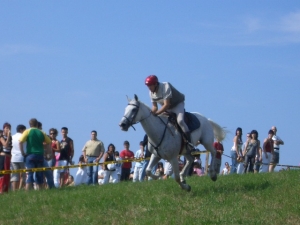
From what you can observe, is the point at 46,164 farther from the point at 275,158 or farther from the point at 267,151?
the point at 275,158

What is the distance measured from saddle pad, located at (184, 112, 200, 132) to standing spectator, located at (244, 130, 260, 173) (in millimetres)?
6914

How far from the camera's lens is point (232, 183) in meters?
18.3

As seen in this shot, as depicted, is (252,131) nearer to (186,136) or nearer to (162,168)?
(162,168)

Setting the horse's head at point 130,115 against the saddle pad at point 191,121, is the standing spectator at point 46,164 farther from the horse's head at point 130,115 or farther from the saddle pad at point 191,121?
the horse's head at point 130,115

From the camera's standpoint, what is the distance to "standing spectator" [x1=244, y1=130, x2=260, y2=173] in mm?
24906

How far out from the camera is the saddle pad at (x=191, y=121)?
17984mm

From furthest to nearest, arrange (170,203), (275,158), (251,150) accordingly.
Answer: (275,158), (251,150), (170,203)

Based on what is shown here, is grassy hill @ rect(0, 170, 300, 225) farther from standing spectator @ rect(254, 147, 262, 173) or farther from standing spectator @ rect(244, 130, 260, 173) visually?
standing spectator @ rect(254, 147, 262, 173)

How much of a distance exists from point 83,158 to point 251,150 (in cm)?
603

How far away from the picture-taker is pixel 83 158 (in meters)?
26.3

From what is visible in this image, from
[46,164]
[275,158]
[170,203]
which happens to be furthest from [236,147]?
[170,203]

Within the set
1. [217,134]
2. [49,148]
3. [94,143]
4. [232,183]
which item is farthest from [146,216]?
[94,143]

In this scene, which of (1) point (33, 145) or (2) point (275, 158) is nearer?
(1) point (33, 145)

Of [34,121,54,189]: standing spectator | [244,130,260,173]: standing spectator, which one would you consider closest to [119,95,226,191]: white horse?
[34,121,54,189]: standing spectator
